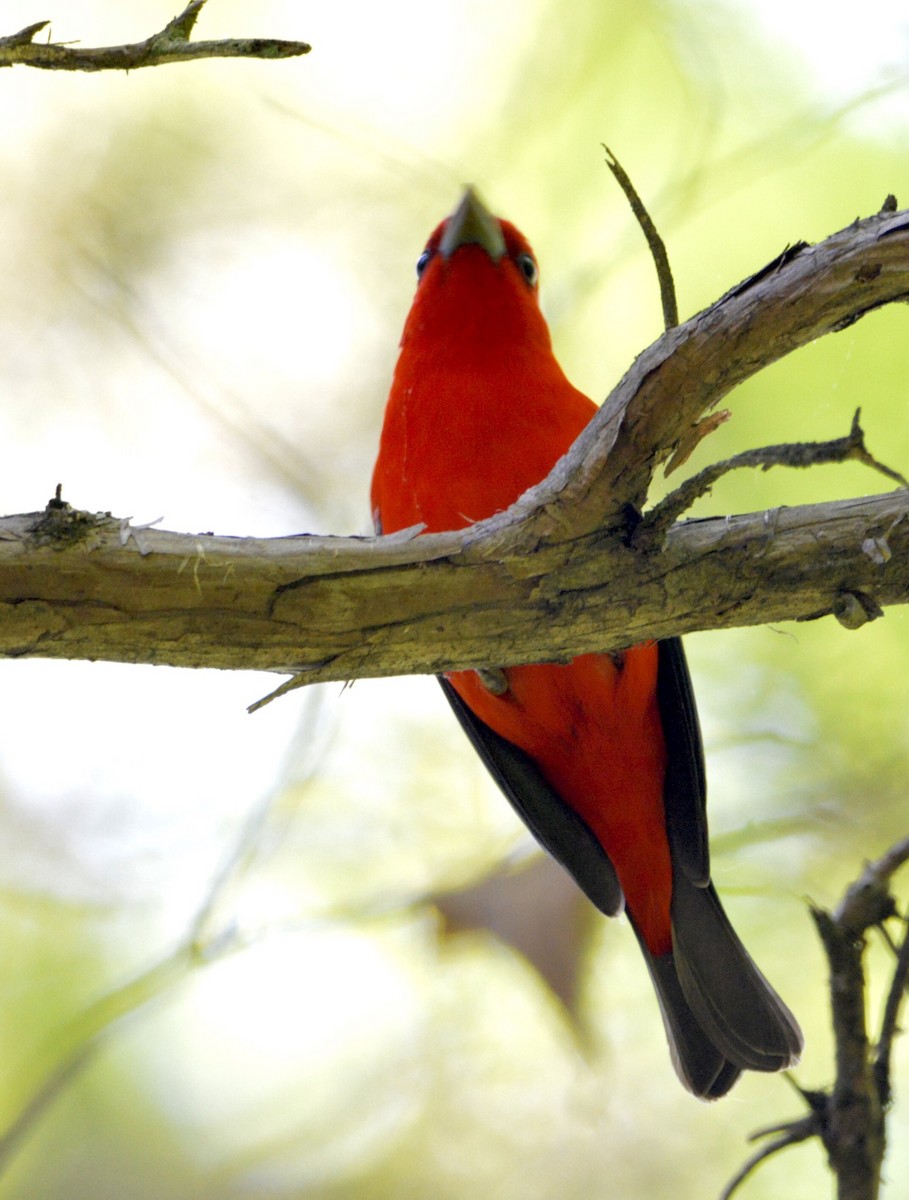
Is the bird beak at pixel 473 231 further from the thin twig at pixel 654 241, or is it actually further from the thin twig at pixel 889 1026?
the thin twig at pixel 889 1026

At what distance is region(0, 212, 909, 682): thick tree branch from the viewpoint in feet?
6.47

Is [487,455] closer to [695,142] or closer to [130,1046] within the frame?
[695,142]

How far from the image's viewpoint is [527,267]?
3771 mm

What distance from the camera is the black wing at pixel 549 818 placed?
3445 mm

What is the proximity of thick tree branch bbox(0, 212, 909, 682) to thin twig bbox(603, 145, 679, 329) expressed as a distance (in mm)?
118

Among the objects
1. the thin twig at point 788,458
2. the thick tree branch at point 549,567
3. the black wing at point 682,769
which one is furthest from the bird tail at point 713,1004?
the thin twig at point 788,458

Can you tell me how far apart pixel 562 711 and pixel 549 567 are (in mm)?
1086

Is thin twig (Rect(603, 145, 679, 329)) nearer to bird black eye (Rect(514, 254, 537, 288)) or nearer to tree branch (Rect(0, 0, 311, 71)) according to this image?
tree branch (Rect(0, 0, 311, 71))

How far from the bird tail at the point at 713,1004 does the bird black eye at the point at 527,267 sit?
1843 mm

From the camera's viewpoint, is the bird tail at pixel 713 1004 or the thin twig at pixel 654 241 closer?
the thin twig at pixel 654 241

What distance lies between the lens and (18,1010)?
372cm

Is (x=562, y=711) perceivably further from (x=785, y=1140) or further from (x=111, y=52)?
(x=111, y=52)

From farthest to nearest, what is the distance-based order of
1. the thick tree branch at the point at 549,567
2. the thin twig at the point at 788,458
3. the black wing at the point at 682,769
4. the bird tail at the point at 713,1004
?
the bird tail at the point at 713,1004, the black wing at the point at 682,769, the thin twig at the point at 788,458, the thick tree branch at the point at 549,567

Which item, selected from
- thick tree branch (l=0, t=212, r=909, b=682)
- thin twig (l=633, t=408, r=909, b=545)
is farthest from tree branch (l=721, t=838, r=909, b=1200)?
thin twig (l=633, t=408, r=909, b=545)
